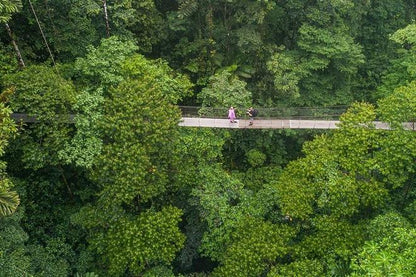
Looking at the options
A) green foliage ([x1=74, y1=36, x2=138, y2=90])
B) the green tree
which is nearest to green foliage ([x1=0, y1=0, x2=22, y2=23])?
green foliage ([x1=74, y1=36, x2=138, y2=90])

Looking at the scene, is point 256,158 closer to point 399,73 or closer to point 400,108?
point 400,108

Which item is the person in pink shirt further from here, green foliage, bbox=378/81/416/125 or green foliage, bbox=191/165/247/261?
green foliage, bbox=378/81/416/125

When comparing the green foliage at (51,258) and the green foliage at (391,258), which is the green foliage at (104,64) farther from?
the green foliage at (391,258)

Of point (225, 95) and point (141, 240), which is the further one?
point (225, 95)

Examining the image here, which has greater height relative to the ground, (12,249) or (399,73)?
(399,73)

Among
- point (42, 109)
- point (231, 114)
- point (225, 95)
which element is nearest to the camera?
point (42, 109)

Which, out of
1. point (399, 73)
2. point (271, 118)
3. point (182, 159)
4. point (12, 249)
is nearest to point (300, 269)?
point (182, 159)

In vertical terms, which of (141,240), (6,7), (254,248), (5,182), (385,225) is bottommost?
(254,248)
